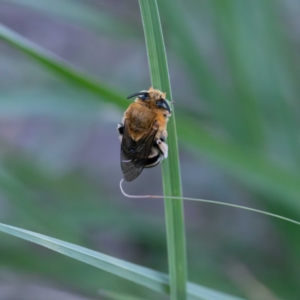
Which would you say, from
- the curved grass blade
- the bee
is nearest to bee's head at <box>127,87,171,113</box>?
the bee

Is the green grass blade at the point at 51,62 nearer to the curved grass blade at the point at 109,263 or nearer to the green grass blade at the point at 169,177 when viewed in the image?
the green grass blade at the point at 169,177

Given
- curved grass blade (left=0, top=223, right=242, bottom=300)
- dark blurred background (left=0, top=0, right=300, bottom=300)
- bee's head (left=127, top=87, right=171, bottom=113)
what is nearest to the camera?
curved grass blade (left=0, top=223, right=242, bottom=300)

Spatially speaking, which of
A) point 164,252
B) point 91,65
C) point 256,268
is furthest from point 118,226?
point 91,65

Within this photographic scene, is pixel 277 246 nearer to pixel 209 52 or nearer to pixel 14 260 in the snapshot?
pixel 209 52

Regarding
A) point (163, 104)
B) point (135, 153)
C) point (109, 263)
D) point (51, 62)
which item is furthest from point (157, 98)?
point (109, 263)

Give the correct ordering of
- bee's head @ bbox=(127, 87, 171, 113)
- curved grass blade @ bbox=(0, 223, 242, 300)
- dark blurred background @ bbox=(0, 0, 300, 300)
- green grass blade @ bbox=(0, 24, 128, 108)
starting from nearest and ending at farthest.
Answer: curved grass blade @ bbox=(0, 223, 242, 300) → green grass blade @ bbox=(0, 24, 128, 108) → bee's head @ bbox=(127, 87, 171, 113) → dark blurred background @ bbox=(0, 0, 300, 300)

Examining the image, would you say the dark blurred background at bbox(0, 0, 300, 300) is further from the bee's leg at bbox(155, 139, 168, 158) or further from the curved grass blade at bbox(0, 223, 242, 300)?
the curved grass blade at bbox(0, 223, 242, 300)
